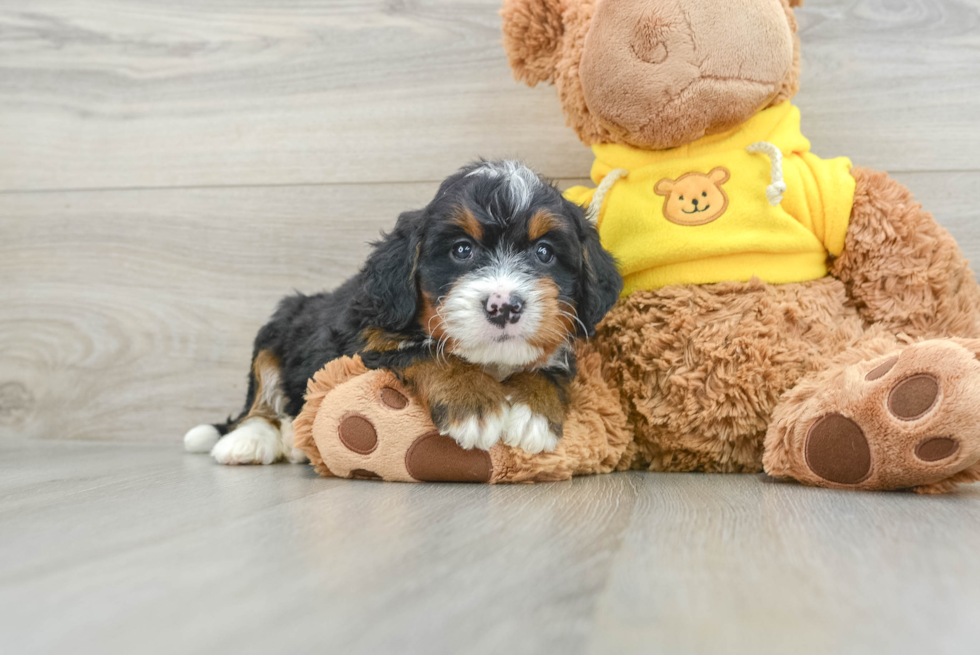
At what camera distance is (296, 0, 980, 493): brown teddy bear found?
1.71 m

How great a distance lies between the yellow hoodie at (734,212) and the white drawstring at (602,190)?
5 centimetres

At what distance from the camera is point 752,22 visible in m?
1.79

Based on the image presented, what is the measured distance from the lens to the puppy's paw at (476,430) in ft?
5.30

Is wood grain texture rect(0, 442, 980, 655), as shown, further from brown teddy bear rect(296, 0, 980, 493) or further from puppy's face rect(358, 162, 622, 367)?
puppy's face rect(358, 162, 622, 367)

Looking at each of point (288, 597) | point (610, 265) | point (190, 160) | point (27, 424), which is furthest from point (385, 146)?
point (288, 597)

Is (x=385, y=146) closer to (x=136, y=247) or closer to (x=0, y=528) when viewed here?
(x=136, y=247)

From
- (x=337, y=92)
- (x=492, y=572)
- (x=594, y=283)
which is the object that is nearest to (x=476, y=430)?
(x=594, y=283)

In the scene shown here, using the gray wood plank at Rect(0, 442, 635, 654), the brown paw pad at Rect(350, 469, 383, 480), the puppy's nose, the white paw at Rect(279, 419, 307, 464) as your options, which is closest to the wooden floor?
the gray wood plank at Rect(0, 442, 635, 654)

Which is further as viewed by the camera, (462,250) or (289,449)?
(289,449)

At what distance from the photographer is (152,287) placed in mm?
2877

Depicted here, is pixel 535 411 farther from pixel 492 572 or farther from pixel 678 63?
pixel 678 63

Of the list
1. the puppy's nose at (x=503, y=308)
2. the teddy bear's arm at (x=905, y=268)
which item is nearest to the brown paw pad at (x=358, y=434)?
the puppy's nose at (x=503, y=308)

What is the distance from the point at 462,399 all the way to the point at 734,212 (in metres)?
0.83

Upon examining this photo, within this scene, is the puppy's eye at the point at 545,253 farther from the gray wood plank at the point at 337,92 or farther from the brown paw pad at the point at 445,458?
the gray wood plank at the point at 337,92
